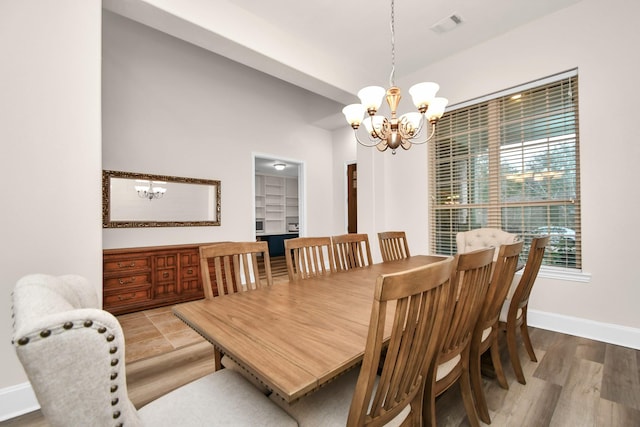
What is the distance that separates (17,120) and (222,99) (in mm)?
2962

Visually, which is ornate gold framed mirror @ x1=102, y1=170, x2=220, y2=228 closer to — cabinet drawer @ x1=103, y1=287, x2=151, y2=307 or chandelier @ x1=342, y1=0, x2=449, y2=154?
cabinet drawer @ x1=103, y1=287, x2=151, y2=307

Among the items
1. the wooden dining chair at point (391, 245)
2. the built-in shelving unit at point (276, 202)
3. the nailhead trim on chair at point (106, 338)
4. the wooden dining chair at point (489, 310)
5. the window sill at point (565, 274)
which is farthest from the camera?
the built-in shelving unit at point (276, 202)

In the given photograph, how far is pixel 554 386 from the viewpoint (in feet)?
6.11

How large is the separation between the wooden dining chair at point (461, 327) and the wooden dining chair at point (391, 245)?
1.33 metres

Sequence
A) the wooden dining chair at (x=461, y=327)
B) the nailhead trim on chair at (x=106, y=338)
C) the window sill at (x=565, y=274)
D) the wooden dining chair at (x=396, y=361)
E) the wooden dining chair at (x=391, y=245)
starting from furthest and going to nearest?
the wooden dining chair at (x=391, y=245)
the window sill at (x=565, y=274)
the wooden dining chair at (x=461, y=327)
the wooden dining chair at (x=396, y=361)
the nailhead trim on chair at (x=106, y=338)

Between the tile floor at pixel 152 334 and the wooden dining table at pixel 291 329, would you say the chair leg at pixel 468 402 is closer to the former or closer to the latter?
the wooden dining table at pixel 291 329

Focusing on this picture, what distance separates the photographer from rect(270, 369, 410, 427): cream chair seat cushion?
980mm

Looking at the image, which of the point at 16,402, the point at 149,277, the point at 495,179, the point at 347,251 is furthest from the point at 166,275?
the point at 495,179

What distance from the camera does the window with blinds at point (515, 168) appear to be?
2838 millimetres

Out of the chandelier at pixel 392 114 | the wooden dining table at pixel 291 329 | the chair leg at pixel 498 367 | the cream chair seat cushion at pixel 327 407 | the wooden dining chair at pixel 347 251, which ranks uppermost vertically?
the chandelier at pixel 392 114

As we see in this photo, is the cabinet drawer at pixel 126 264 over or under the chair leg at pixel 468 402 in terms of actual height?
over

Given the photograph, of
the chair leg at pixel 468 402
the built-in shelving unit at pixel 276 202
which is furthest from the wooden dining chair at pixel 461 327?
the built-in shelving unit at pixel 276 202

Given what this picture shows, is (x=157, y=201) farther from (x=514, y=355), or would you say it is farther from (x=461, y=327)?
(x=514, y=355)

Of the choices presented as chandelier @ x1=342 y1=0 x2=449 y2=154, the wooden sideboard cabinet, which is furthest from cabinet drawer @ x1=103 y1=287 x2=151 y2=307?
chandelier @ x1=342 y1=0 x2=449 y2=154
